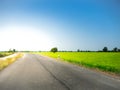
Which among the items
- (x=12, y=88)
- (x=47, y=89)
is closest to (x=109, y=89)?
(x=47, y=89)

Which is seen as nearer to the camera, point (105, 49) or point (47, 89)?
point (47, 89)

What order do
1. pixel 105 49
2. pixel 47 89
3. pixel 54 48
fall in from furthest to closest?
1. pixel 105 49
2. pixel 54 48
3. pixel 47 89

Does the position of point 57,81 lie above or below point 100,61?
below

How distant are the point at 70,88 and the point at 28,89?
2015mm

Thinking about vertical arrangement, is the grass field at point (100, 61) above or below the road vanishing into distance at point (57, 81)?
above

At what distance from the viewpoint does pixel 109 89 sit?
995cm

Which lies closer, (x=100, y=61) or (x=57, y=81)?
(x=57, y=81)

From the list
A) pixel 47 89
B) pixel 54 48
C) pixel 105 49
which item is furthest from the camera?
pixel 105 49

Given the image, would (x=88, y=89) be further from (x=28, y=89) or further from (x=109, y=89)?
(x=28, y=89)

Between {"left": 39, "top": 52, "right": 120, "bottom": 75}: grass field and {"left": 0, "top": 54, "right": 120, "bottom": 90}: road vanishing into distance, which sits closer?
{"left": 0, "top": 54, "right": 120, "bottom": 90}: road vanishing into distance

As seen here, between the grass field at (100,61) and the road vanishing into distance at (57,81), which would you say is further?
the grass field at (100,61)

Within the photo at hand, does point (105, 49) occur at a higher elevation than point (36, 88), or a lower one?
higher

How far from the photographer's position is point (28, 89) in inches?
382

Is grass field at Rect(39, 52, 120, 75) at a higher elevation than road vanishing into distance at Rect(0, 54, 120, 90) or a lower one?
higher
